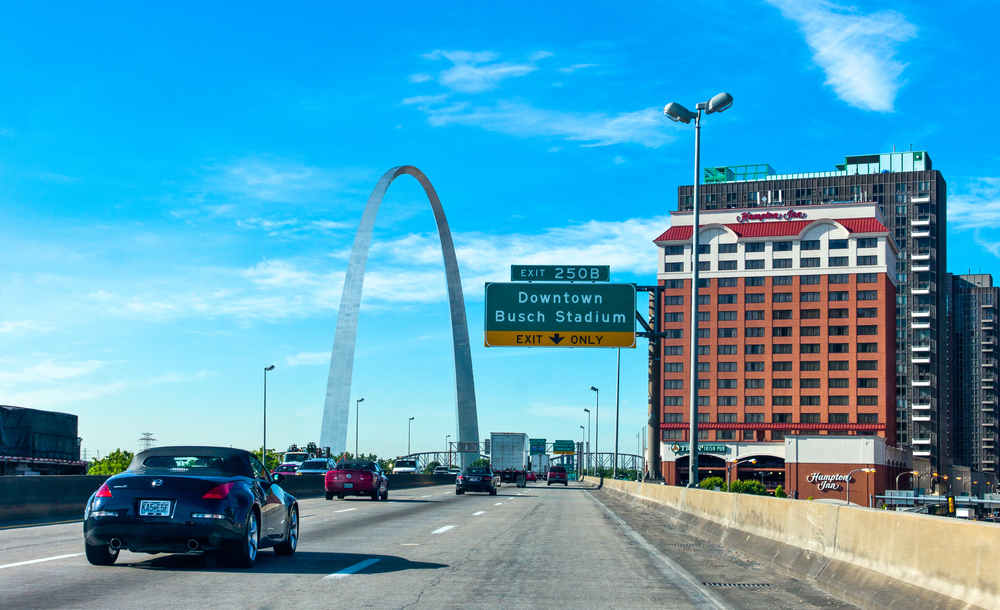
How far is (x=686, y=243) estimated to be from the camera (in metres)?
131

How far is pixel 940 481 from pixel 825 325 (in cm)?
3670

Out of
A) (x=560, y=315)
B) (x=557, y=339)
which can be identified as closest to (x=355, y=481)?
(x=557, y=339)

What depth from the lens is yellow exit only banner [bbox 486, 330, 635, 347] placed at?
36594mm

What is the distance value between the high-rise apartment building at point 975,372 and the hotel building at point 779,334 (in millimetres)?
55616

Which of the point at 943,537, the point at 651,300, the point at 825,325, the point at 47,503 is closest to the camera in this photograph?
the point at 943,537

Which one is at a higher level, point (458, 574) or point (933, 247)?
point (933, 247)

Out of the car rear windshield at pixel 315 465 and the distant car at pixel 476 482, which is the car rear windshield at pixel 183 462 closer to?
the car rear windshield at pixel 315 465

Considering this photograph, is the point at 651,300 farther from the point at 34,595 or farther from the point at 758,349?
the point at 758,349

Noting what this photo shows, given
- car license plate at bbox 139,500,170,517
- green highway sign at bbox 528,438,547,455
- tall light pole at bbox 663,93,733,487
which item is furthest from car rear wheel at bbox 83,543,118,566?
green highway sign at bbox 528,438,547,455

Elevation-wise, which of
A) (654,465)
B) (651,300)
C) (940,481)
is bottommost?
(940,481)

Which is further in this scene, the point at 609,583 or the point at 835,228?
the point at 835,228

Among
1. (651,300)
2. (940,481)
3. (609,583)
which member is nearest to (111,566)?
(609,583)

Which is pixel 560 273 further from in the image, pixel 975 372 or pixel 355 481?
pixel 975 372

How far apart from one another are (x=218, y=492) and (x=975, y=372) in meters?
191
